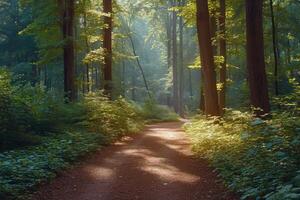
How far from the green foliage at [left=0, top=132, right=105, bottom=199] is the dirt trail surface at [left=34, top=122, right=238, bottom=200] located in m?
0.27

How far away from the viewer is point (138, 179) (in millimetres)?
8977

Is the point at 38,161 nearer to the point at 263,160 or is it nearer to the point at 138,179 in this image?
the point at 138,179

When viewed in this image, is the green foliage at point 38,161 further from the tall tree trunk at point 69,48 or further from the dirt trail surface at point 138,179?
the tall tree trunk at point 69,48

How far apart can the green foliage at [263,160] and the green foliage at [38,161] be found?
3449 millimetres

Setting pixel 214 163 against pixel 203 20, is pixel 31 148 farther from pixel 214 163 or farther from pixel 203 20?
pixel 203 20

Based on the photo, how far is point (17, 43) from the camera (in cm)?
3825

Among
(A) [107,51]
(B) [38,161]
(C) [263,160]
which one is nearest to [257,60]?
(C) [263,160]

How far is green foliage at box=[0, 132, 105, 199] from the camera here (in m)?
7.48

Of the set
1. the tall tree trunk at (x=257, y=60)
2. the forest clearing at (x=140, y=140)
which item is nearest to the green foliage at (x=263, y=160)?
the forest clearing at (x=140, y=140)

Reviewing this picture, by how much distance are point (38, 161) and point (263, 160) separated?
476 centimetres

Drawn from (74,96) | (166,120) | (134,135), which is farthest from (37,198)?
(166,120)

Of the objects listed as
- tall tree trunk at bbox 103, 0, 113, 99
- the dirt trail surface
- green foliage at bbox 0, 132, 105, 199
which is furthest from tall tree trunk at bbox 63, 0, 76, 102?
the dirt trail surface

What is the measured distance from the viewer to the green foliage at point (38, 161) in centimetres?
748

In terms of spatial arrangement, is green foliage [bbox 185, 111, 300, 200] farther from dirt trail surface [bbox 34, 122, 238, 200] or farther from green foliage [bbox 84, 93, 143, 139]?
green foliage [bbox 84, 93, 143, 139]
